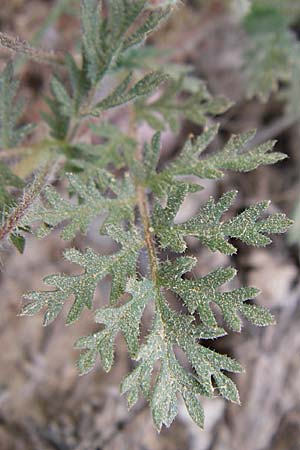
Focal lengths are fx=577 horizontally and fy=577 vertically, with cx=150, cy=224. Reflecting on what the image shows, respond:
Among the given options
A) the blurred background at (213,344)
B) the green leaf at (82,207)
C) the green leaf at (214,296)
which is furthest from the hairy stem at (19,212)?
the blurred background at (213,344)

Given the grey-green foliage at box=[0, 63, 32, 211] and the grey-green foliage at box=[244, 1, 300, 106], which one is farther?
the grey-green foliage at box=[244, 1, 300, 106]

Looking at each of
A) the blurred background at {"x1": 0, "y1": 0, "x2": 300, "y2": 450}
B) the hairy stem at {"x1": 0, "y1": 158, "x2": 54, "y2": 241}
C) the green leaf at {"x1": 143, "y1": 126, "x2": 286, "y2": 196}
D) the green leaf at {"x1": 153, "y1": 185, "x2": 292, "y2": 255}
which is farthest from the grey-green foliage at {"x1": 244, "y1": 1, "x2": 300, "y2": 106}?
the hairy stem at {"x1": 0, "y1": 158, "x2": 54, "y2": 241}

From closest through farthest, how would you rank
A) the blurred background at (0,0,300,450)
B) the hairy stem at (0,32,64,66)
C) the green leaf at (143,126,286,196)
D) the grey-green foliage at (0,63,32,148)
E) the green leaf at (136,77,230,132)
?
the hairy stem at (0,32,64,66) < the green leaf at (143,126,286,196) < the grey-green foliage at (0,63,32,148) < the green leaf at (136,77,230,132) < the blurred background at (0,0,300,450)

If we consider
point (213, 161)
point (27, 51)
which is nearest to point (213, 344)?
point (213, 161)

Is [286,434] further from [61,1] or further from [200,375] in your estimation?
[61,1]

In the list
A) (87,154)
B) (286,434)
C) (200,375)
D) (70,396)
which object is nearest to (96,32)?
(87,154)

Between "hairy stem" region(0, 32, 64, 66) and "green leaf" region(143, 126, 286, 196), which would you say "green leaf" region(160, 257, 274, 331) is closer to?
"green leaf" region(143, 126, 286, 196)
